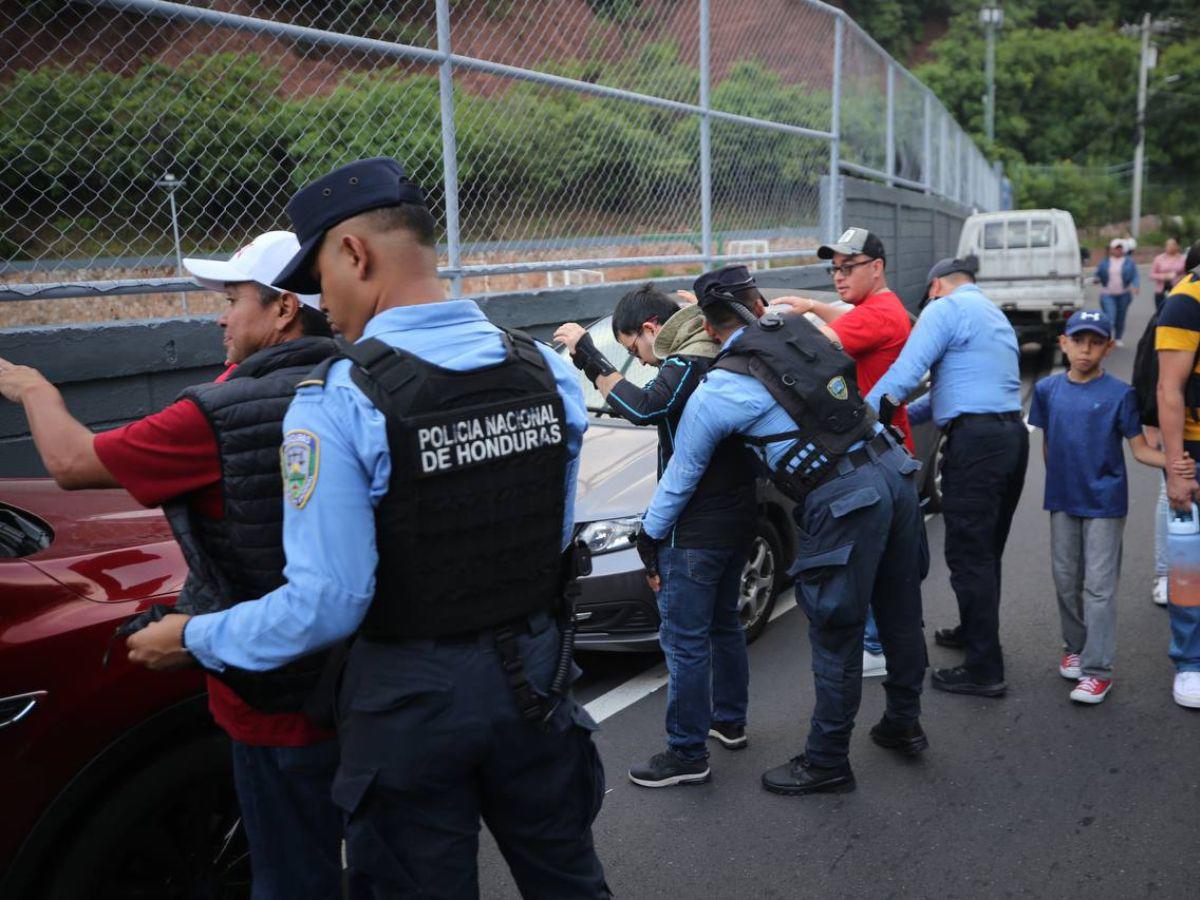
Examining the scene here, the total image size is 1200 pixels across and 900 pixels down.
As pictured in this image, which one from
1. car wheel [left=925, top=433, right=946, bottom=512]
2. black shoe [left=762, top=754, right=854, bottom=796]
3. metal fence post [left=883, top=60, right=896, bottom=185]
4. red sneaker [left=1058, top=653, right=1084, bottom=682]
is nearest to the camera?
black shoe [left=762, top=754, right=854, bottom=796]

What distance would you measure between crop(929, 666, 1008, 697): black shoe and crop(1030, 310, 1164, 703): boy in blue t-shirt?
30 centimetres

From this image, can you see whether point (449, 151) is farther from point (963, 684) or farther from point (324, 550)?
point (324, 550)

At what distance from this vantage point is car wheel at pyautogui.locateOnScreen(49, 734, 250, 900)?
7.72ft

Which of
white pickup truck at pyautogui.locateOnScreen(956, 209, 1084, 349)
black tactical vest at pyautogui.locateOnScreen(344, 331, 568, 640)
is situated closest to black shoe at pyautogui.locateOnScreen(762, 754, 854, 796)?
black tactical vest at pyautogui.locateOnScreen(344, 331, 568, 640)

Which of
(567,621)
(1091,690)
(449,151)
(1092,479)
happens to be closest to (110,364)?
(449,151)

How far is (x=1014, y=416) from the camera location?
14.5 feet

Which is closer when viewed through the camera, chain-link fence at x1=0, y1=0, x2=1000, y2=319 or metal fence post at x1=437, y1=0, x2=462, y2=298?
chain-link fence at x1=0, y1=0, x2=1000, y2=319

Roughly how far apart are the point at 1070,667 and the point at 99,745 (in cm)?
391

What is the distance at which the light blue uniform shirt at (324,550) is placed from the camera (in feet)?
5.65

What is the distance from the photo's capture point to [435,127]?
630 centimetres

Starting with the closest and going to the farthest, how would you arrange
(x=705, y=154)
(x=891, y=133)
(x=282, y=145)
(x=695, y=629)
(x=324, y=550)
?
(x=324, y=550), (x=695, y=629), (x=282, y=145), (x=705, y=154), (x=891, y=133)

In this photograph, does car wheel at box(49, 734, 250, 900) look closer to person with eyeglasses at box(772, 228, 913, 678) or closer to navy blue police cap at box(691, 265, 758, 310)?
navy blue police cap at box(691, 265, 758, 310)

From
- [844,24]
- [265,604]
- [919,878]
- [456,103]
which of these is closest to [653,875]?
[919,878]

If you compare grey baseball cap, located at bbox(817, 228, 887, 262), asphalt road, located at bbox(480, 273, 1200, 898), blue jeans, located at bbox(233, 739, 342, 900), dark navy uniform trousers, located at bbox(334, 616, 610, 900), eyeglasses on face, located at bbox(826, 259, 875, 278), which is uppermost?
grey baseball cap, located at bbox(817, 228, 887, 262)
